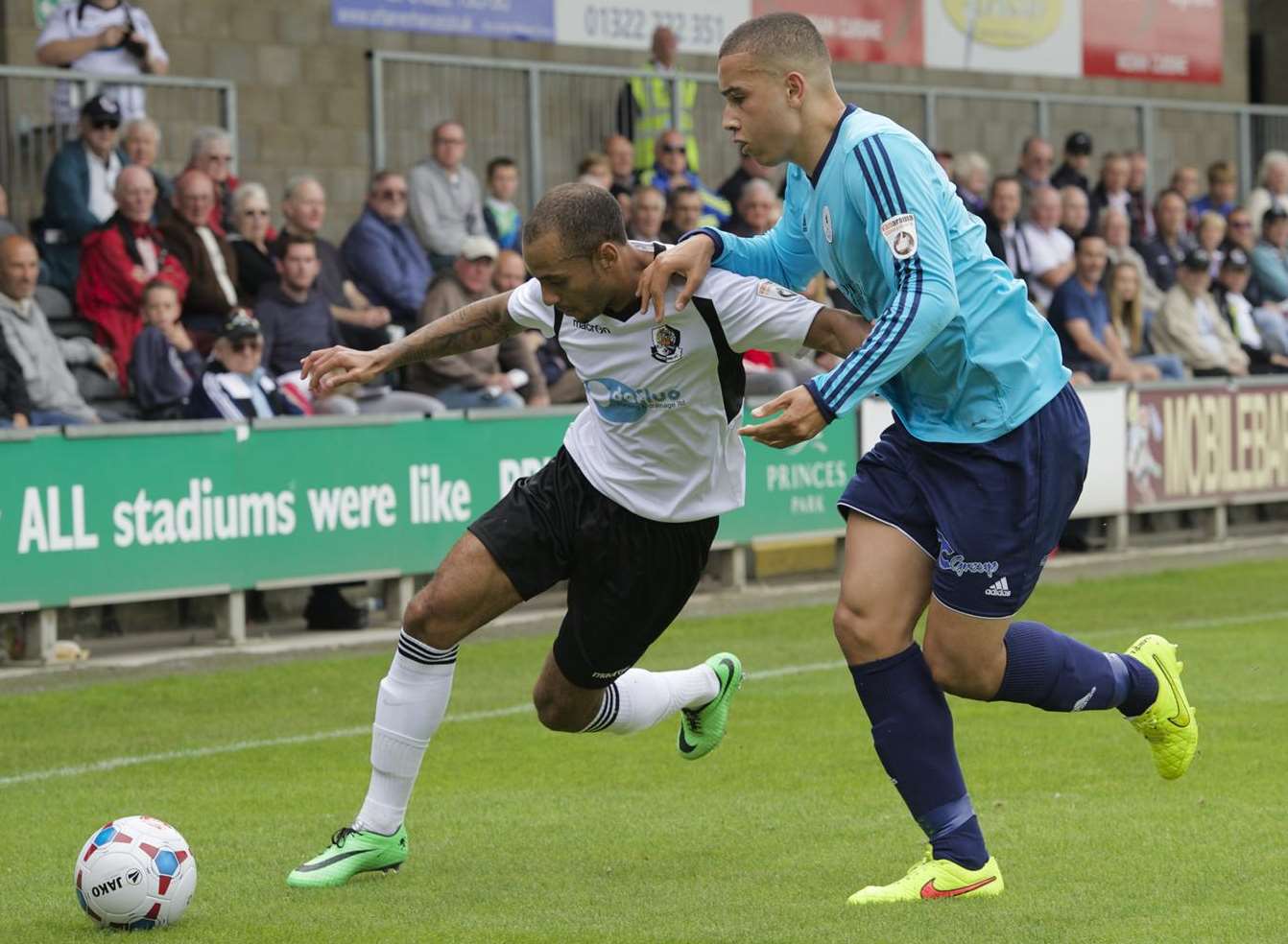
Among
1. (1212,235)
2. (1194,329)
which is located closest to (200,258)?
(1194,329)

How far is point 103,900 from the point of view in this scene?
17.4 feet

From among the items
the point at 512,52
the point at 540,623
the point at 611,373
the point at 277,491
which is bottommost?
the point at 540,623

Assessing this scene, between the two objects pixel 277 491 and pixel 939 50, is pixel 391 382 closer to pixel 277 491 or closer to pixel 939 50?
pixel 277 491

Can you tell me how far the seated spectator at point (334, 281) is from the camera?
13.7 m

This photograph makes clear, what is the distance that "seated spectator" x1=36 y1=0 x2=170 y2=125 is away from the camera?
1404 centimetres

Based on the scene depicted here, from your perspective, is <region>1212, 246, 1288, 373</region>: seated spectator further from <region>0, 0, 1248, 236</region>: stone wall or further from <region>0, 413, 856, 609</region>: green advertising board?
<region>0, 413, 856, 609</region>: green advertising board

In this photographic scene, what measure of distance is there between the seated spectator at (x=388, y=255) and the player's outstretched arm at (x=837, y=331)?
9.03 metres

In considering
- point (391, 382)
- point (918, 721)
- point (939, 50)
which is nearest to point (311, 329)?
point (391, 382)

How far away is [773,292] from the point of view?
5.71m

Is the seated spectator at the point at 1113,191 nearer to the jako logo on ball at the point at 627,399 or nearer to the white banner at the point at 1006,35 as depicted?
the white banner at the point at 1006,35

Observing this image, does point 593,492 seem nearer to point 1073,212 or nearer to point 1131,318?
point 1131,318

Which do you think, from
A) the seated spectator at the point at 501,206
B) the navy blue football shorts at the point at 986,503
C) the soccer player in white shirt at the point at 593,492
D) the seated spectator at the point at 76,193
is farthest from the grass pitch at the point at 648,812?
the seated spectator at the point at 501,206

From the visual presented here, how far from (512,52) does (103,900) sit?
14215 mm

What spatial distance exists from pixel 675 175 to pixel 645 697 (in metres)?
10.2
